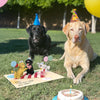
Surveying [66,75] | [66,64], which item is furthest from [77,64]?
[66,75]

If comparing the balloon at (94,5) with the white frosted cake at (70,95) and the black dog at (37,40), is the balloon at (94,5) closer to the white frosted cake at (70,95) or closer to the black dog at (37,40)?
the black dog at (37,40)

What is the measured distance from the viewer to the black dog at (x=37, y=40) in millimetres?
5177

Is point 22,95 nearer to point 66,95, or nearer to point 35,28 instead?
point 66,95

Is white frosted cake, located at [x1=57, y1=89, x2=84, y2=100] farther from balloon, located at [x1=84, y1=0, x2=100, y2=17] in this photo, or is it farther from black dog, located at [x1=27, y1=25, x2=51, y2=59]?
balloon, located at [x1=84, y1=0, x2=100, y2=17]

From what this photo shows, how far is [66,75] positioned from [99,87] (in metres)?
0.93

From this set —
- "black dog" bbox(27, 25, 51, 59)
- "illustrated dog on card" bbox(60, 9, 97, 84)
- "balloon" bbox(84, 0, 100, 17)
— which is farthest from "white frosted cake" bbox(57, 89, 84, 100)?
"balloon" bbox(84, 0, 100, 17)

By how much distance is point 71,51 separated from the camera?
4250mm

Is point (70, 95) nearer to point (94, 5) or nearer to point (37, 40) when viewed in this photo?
point (37, 40)

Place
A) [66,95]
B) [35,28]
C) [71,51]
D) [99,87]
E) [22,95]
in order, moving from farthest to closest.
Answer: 1. [35,28]
2. [71,51]
3. [99,87]
4. [22,95]
5. [66,95]

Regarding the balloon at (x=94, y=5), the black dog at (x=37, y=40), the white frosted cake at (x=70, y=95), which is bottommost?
the white frosted cake at (x=70, y=95)

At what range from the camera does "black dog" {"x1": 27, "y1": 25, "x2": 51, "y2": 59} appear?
5177 mm

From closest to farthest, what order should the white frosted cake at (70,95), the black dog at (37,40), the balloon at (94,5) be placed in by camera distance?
the white frosted cake at (70,95)
the black dog at (37,40)
the balloon at (94,5)

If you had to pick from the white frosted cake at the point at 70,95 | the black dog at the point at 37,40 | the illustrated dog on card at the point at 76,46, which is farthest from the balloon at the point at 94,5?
the white frosted cake at the point at 70,95

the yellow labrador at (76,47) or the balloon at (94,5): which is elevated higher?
the balloon at (94,5)
